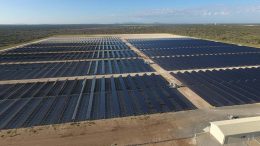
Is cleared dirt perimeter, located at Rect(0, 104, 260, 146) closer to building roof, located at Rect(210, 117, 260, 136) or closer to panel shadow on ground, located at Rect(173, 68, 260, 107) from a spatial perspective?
building roof, located at Rect(210, 117, 260, 136)

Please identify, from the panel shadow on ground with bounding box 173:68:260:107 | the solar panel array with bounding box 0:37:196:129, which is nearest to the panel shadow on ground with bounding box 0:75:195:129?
the solar panel array with bounding box 0:37:196:129

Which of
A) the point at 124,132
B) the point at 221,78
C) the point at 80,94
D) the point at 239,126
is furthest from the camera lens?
the point at 221,78

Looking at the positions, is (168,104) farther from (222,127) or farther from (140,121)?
(222,127)

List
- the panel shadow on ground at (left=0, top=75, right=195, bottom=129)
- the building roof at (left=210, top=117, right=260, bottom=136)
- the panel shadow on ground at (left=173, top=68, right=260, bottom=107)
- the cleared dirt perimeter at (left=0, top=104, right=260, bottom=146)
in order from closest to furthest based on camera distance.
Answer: the building roof at (left=210, top=117, right=260, bottom=136), the cleared dirt perimeter at (left=0, top=104, right=260, bottom=146), the panel shadow on ground at (left=0, top=75, right=195, bottom=129), the panel shadow on ground at (left=173, top=68, right=260, bottom=107)

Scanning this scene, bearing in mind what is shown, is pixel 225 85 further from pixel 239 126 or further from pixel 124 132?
pixel 124 132

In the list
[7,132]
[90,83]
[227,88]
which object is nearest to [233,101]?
[227,88]

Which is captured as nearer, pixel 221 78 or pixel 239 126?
pixel 239 126

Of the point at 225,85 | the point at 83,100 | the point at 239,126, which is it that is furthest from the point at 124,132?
the point at 225,85

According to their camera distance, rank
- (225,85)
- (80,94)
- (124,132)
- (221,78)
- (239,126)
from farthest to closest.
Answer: (221,78)
(225,85)
(80,94)
(124,132)
(239,126)
